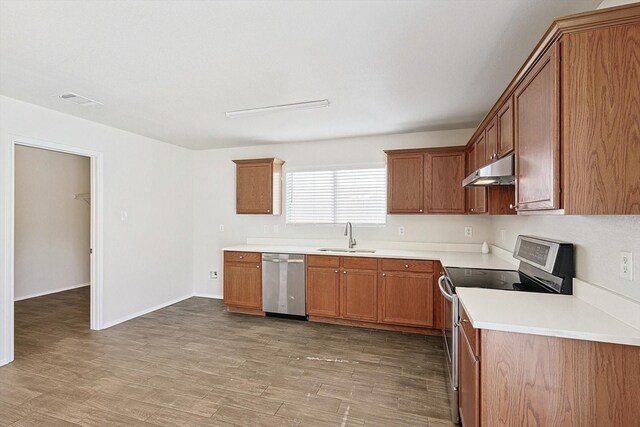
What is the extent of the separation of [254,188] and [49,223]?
386cm

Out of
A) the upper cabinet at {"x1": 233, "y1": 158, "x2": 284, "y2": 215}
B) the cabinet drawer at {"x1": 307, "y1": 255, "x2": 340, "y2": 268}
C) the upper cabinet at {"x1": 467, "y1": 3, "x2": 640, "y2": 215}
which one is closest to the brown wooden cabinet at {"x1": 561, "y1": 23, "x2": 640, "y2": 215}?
the upper cabinet at {"x1": 467, "y1": 3, "x2": 640, "y2": 215}

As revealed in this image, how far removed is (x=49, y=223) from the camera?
17.6 feet

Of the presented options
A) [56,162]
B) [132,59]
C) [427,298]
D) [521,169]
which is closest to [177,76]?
[132,59]

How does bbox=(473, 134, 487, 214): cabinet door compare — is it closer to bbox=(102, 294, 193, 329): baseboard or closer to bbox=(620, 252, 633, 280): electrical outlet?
bbox=(620, 252, 633, 280): electrical outlet

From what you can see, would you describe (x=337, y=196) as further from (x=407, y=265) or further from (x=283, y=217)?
(x=407, y=265)

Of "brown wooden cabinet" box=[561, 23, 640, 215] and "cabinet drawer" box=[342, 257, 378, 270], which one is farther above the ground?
"brown wooden cabinet" box=[561, 23, 640, 215]

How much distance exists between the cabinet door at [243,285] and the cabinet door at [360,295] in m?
1.19

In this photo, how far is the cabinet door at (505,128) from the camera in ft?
6.53

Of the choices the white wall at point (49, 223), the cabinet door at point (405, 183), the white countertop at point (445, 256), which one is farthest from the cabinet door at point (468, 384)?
the white wall at point (49, 223)

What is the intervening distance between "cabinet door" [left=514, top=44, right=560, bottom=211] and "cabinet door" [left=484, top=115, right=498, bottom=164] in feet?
Answer: 1.65

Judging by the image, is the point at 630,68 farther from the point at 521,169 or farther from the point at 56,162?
the point at 56,162

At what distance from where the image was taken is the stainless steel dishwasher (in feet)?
13.1

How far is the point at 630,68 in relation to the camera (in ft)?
3.94

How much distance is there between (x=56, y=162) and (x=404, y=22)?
6300mm
